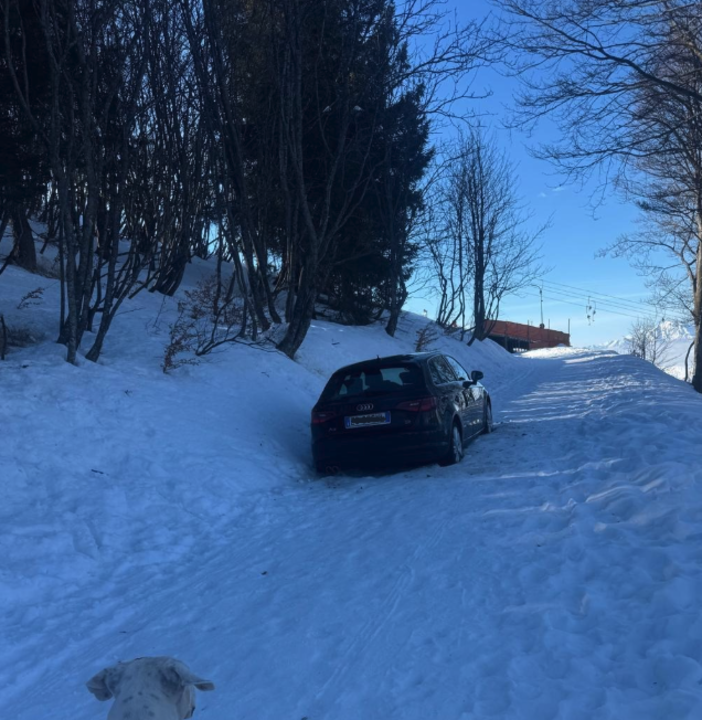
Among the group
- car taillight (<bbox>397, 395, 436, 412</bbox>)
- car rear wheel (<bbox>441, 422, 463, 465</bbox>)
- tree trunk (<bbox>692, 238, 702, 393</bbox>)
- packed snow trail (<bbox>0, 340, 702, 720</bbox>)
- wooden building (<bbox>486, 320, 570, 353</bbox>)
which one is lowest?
packed snow trail (<bbox>0, 340, 702, 720</bbox>)

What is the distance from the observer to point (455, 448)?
881cm

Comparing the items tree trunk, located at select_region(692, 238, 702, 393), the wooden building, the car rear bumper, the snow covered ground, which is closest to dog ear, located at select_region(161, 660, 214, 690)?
the snow covered ground

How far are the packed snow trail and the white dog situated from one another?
4.90 feet

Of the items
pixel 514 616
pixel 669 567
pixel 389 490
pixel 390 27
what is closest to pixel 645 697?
pixel 514 616

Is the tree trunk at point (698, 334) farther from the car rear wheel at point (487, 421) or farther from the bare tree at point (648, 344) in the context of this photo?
the bare tree at point (648, 344)

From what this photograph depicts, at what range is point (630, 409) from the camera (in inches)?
456

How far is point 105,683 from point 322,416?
6.58 metres

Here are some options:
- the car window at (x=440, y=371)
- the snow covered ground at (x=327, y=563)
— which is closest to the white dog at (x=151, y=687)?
the snow covered ground at (x=327, y=563)

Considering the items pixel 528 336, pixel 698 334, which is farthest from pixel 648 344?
pixel 698 334

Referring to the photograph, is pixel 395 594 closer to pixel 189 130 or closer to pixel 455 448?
pixel 455 448

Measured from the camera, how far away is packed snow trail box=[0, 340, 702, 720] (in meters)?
3.43

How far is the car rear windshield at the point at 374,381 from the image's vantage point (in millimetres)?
8570

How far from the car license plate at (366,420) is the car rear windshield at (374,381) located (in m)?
0.31

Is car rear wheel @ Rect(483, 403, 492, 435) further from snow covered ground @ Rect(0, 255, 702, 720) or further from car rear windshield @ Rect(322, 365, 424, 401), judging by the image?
car rear windshield @ Rect(322, 365, 424, 401)
